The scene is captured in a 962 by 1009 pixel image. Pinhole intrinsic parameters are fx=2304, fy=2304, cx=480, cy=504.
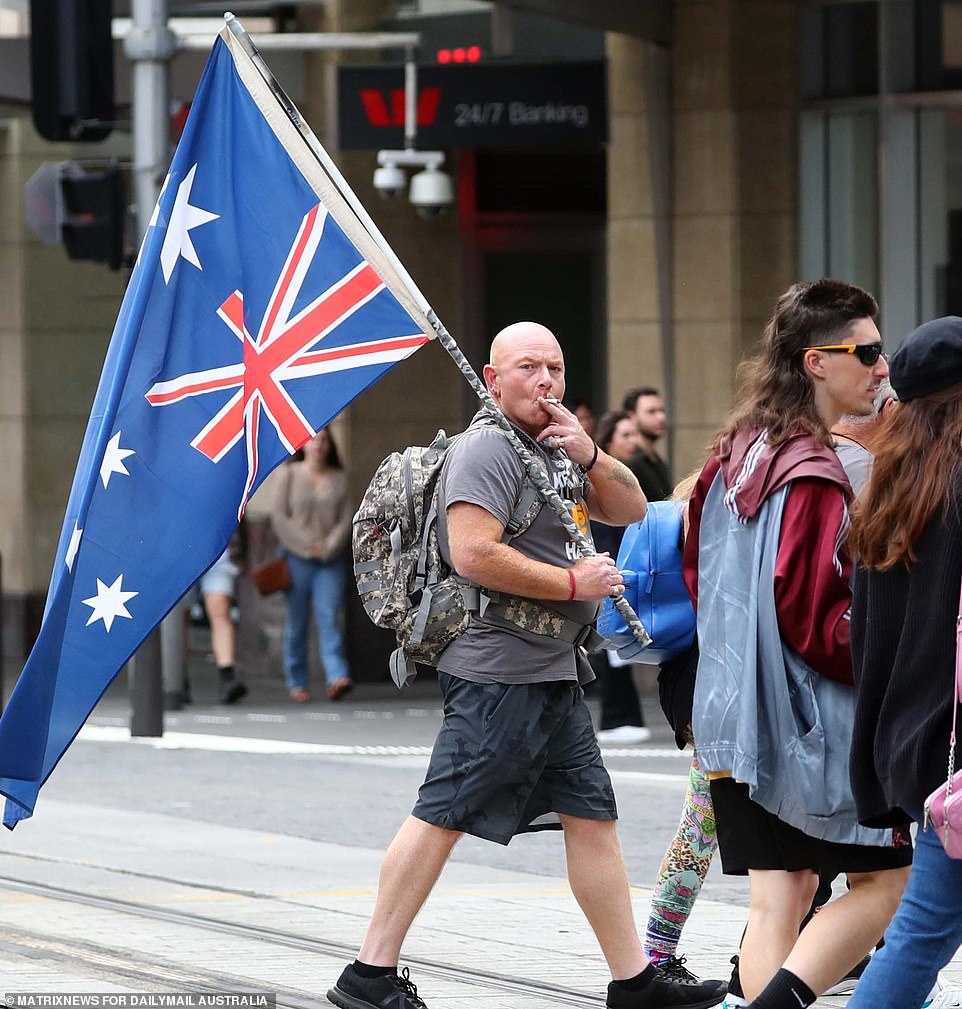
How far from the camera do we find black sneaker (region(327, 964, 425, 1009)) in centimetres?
596

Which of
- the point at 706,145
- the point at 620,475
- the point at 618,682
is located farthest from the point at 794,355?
the point at 706,145

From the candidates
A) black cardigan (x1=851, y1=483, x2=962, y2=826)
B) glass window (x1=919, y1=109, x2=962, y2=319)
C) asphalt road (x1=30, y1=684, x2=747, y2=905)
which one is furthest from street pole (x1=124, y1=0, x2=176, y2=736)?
black cardigan (x1=851, y1=483, x2=962, y2=826)

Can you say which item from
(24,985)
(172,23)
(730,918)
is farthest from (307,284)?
(172,23)

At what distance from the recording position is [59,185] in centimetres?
1362

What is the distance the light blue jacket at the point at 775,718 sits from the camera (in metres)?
5.38

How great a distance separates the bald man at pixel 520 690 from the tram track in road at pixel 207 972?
0.45m

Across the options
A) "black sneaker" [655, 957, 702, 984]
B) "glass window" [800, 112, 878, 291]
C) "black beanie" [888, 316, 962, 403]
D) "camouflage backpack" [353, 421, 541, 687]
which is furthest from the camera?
"glass window" [800, 112, 878, 291]

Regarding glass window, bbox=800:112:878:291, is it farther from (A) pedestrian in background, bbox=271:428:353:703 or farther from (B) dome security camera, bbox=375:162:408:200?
(A) pedestrian in background, bbox=271:428:353:703

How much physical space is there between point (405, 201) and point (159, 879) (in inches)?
394

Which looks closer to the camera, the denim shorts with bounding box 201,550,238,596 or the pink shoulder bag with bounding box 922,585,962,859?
the pink shoulder bag with bounding box 922,585,962,859

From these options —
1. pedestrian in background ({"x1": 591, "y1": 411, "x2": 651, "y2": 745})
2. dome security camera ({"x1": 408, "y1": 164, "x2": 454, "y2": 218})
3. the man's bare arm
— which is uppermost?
dome security camera ({"x1": 408, "y1": 164, "x2": 454, "y2": 218})

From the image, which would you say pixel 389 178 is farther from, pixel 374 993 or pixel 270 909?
pixel 374 993

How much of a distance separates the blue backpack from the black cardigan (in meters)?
1.36

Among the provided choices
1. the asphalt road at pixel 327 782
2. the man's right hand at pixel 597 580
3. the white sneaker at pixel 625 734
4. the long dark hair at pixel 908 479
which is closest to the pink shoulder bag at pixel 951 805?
the long dark hair at pixel 908 479
